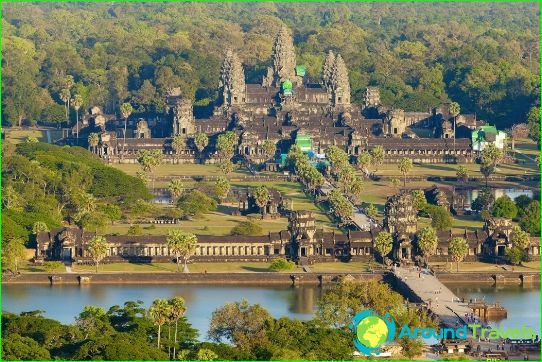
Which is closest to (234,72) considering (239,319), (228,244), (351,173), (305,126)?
(305,126)

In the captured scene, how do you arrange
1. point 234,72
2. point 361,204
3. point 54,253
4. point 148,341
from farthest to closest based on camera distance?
point 234,72
point 361,204
point 54,253
point 148,341

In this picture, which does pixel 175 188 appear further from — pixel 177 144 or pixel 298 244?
pixel 177 144

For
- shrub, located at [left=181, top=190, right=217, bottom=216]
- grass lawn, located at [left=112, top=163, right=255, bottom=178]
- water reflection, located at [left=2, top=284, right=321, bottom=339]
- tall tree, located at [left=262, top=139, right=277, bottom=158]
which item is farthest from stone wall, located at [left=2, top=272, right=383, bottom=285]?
tall tree, located at [left=262, top=139, right=277, bottom=158]

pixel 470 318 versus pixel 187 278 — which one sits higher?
pixel 187 278

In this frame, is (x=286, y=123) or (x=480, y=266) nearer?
(x=480, y=266)

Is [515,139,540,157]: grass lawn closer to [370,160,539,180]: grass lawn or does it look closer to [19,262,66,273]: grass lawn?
[370,160,539,180]: grass lawn

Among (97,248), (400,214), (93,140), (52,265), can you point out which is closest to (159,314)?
(97,248)

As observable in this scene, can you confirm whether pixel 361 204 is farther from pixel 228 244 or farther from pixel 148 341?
pixel 148 341
